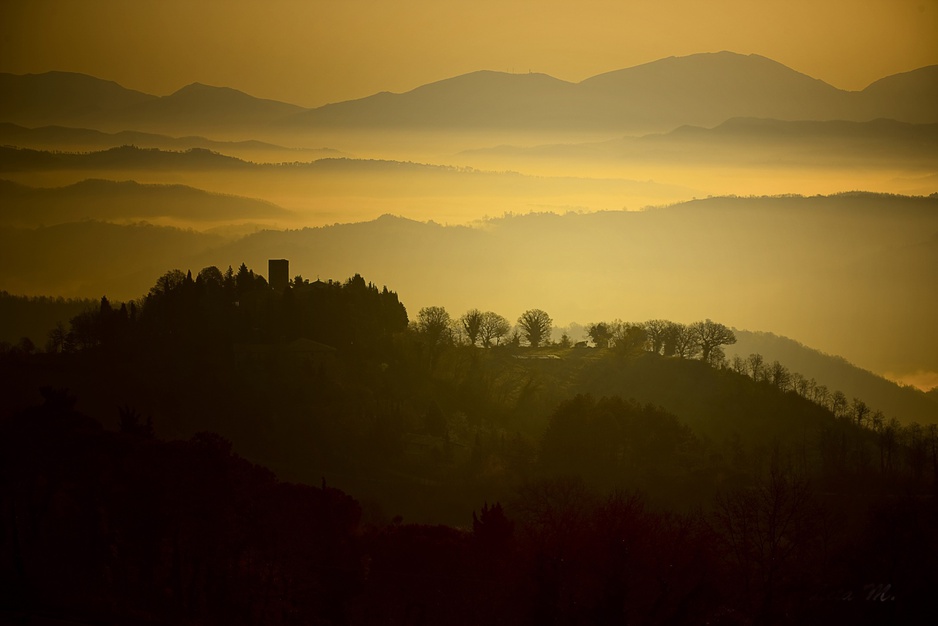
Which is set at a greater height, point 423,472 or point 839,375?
point 839,375

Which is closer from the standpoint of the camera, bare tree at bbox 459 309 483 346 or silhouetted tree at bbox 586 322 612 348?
bare tree at bbox 459 309 483 346

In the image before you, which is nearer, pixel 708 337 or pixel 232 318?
pixel 232 318

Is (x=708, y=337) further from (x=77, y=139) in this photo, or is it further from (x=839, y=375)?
(x=77, y=139)

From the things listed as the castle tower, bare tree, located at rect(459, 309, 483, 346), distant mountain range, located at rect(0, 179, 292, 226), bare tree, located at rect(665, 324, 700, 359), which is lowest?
bare tree, located at rect(665, 324, 700, 359)

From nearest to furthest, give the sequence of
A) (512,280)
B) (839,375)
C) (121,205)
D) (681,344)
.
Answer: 1. (681,344)
2. (839,375)
3. (121,205)
4. (512,280)

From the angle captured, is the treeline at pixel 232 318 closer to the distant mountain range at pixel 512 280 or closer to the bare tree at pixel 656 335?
the bare tree at pixel 656 335

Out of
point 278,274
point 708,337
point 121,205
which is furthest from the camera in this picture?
point 121,205

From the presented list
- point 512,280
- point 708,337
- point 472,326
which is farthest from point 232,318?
point 512,280

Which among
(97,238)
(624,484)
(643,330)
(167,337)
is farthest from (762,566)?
(97,238)

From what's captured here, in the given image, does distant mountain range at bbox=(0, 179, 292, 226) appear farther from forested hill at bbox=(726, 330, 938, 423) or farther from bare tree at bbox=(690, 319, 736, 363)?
bare tree at bbox=(690, 319, 736, 363)

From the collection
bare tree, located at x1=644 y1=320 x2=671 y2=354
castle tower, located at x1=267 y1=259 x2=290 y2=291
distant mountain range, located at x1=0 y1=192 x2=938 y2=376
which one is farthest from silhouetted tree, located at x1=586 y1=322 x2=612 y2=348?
distant mountain range, located at x1=0 y1=192 x2=938 y2=376

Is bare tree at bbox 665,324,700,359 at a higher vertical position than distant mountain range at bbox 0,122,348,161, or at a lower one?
lower

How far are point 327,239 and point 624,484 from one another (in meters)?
127

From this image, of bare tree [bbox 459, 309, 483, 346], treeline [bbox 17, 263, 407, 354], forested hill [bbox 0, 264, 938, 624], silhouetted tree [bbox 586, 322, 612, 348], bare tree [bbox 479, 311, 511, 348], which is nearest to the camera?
forested hill [bbox 0, 264, 938, 624]
